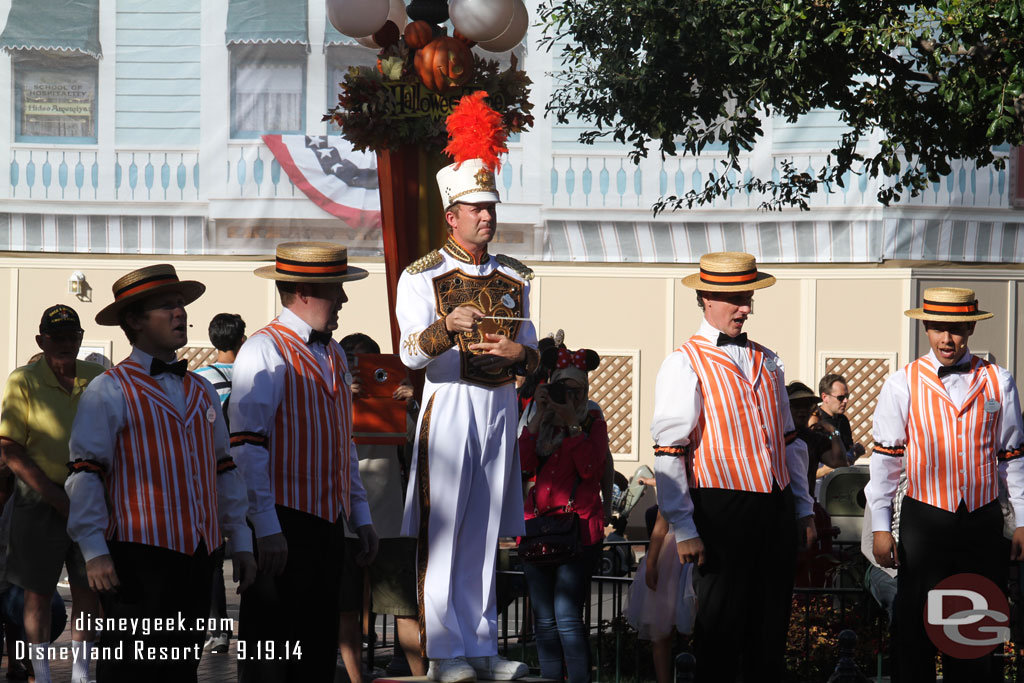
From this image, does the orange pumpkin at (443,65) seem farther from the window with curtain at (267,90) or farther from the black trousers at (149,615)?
the window with curtain at (267,90)

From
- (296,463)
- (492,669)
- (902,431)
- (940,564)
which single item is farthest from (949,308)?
(296,463)

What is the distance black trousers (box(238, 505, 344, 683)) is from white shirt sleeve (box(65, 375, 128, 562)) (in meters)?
0.65

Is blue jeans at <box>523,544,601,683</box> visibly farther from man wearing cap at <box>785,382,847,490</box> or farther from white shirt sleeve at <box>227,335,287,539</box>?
white shirt sleeve at <box>227,335,287,539</box>

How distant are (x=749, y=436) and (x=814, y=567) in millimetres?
3625

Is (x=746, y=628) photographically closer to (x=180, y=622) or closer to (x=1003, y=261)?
(x=180, y=622)

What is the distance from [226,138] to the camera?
16219 millimetres

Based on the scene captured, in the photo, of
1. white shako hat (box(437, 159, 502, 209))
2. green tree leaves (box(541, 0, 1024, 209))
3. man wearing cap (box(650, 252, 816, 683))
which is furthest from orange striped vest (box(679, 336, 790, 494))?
green tree leaves (box(541, 0, 1024, 209))

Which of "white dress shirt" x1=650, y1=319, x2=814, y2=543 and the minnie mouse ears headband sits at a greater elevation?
the minnie mouse ears headband

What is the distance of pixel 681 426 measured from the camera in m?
5.34

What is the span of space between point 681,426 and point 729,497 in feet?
1.11

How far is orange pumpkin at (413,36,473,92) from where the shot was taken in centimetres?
667

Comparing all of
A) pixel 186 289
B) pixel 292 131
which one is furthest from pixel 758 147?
pixel 186 289

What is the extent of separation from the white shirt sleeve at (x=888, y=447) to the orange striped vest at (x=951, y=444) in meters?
0.04

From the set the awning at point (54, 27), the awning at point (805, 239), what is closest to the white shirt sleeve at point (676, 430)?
the awning at point (805, 239)
